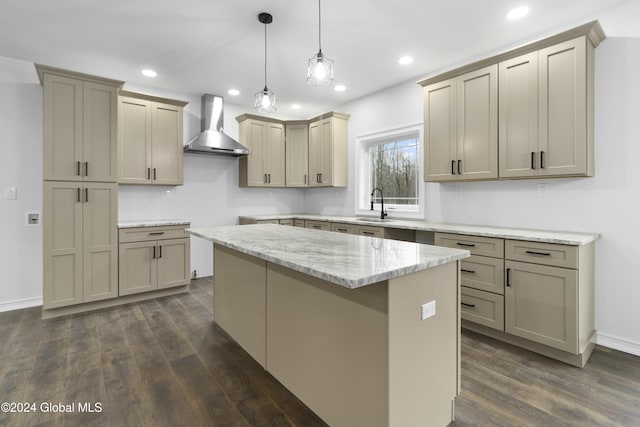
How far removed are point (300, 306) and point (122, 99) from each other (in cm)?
359

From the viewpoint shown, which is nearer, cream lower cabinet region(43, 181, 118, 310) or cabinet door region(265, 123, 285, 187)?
cream lower cabinet region(43, 181, 118, 310)

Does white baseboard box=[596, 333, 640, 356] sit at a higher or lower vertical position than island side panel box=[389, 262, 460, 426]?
lower

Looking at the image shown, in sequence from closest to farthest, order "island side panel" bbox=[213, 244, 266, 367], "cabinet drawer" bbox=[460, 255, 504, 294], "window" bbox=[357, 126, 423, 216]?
"island side panel" bbox=[213, 244, 266, 367] → "cabinet drawer" bbox=[460, 255, 504, 294] → "window" bbox=[357, 126, 423, 216]

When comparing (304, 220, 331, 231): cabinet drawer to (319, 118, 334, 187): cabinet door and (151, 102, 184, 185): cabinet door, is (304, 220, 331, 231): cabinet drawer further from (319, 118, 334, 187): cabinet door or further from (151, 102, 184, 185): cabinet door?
(151, 102, 184, 185): cabinet door

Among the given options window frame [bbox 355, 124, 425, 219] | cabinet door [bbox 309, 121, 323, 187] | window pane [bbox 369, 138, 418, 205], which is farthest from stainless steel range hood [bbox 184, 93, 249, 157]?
window pane [bbox 369, 138, 418, 205]

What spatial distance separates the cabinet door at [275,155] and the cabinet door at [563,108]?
3.62m

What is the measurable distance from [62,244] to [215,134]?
7.26 ft

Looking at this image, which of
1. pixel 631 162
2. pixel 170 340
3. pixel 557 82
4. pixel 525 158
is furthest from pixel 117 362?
pixel 631 162

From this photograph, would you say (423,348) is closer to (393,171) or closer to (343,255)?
(343,255)

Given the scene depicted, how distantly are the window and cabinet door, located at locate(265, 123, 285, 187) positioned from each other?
52.7 inches

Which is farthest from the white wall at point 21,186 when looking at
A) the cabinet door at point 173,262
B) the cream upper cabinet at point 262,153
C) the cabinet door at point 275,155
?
the cabinet door at point 275,155

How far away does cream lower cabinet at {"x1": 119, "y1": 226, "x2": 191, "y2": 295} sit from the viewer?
3590 mm

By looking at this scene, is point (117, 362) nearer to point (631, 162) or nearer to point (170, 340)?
point (170, 340)

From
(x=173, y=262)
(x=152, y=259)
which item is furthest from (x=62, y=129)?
(x=173, y=262)
